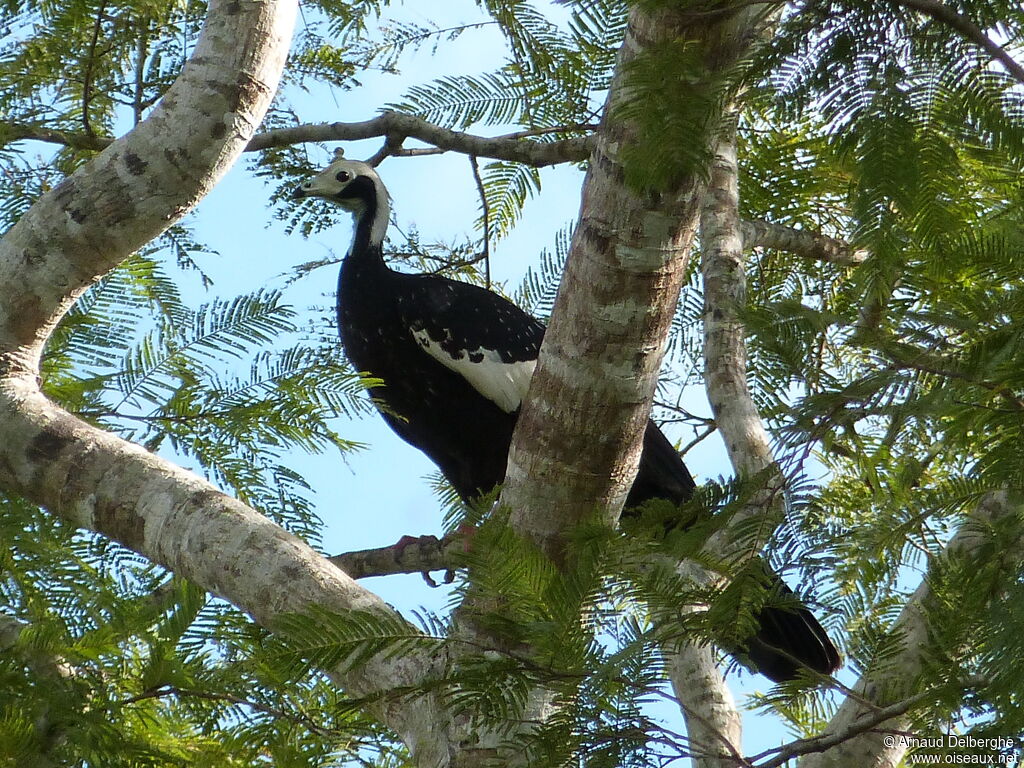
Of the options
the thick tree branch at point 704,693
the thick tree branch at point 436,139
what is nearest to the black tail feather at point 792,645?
the thick tree branch at point 704,693

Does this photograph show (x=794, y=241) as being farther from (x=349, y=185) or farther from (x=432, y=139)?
(x=349, y=185)

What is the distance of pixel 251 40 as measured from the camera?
2893 millimetres

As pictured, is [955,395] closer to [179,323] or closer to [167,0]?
→ [179,323]

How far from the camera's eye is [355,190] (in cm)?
448

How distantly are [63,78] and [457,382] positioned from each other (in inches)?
61.3

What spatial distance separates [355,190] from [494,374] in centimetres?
118

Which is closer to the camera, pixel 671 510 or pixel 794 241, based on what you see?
pixel 671 510

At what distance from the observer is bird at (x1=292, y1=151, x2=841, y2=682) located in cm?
375

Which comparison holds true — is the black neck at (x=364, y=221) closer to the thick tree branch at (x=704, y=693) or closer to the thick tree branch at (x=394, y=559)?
the thick tree branch at (x=394, y=559)

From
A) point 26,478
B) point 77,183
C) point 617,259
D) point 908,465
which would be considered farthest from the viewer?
point 77,183

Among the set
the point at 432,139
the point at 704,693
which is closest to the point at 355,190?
the point at 432,139

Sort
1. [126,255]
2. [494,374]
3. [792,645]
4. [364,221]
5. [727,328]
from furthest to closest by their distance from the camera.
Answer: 1. [364,221]
2. [494,374]
3. [727,328]
4. [792,645]
5. [126,255]

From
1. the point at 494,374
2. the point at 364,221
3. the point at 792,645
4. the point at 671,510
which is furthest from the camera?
the point at 364,221

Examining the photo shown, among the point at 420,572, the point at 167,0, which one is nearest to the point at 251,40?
the point at 167,0
